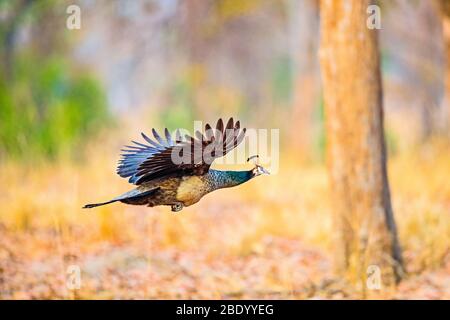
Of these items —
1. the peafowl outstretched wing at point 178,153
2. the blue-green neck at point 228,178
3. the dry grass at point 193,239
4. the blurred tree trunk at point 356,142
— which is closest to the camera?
the peafowl outstretched wing at point 178,153

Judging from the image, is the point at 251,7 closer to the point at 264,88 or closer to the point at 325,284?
the point at 264,88

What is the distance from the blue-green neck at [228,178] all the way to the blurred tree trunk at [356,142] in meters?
2.26

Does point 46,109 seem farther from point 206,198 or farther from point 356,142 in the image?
point 356,142

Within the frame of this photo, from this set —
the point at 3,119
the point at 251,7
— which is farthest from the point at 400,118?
the point at 3,119

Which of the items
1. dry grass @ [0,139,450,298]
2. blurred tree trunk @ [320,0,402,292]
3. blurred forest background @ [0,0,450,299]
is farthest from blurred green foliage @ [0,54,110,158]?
blurred tree trunk @ [320,0,402,292]

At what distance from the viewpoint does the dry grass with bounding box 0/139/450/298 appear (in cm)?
428

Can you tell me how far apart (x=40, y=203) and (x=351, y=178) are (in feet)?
9.25

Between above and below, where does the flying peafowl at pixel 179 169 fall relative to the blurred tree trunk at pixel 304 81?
below

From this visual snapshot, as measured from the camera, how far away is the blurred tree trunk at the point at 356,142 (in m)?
3.94

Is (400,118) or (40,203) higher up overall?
(400,118)

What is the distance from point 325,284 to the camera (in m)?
4.21

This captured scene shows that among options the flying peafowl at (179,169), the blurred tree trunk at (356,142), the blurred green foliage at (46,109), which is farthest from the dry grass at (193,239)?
the flying peafowl at (179,169)

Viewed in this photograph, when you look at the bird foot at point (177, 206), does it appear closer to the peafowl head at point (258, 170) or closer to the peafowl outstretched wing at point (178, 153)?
the peafowl outstretched wing at point (178, 153)

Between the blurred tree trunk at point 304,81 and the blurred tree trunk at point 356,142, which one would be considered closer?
the blurred tree trunk at point 356,142
